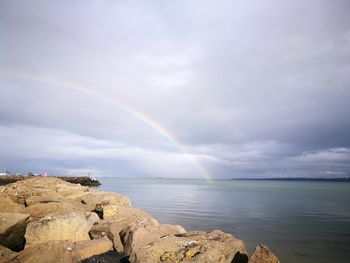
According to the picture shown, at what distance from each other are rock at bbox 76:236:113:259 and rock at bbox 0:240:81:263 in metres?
0.38

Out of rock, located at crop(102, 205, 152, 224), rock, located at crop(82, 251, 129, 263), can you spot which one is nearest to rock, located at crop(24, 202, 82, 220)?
rock, located at crop(102, 205, 152, 224)

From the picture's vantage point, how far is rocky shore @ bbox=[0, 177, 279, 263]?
865 centimetres

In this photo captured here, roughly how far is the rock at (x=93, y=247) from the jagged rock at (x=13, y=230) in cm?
317

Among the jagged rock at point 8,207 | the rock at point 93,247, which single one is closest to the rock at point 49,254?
the rock at point 93,247

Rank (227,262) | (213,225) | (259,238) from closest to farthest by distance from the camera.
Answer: (227,262), (259,238), (213,225)

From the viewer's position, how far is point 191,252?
847 centimetres

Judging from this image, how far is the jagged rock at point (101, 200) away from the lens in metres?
17.2

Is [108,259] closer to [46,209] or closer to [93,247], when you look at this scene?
[93,247]

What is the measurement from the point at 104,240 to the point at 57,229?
67.8 inches

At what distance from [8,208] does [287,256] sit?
15.3 meters

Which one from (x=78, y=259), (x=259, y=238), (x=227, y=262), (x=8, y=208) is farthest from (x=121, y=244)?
(x=259, y=238)

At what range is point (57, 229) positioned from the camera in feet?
35.0

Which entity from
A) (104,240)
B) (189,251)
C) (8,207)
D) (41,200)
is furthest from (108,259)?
(8,207)

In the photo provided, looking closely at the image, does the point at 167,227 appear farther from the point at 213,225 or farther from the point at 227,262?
the point at 213,225
